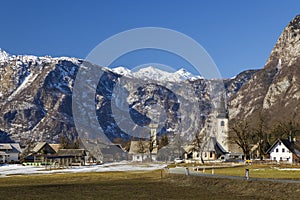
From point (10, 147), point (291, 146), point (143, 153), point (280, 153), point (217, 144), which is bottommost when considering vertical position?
point (280, 153)

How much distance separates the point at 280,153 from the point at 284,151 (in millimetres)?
1183

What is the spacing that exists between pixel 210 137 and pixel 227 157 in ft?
24.9

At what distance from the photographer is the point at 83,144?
195750mm

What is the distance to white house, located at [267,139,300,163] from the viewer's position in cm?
12206

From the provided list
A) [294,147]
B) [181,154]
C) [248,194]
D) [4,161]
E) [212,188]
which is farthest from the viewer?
[4,161]

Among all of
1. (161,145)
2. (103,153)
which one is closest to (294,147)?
(161,145)

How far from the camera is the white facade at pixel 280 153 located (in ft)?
400

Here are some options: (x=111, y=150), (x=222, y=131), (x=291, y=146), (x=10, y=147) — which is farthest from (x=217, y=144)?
(x=10, y=147)

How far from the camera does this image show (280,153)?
124 m

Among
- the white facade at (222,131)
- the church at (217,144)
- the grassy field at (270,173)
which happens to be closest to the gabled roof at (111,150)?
the church at (217,144)

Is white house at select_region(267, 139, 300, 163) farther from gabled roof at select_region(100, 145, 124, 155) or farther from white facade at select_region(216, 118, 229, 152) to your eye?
gabled roof at select_region(100, 145, 124, 155)

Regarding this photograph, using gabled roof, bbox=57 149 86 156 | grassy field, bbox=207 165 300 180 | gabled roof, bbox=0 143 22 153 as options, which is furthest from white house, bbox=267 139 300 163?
gabled roof, bbox=0 143 22 153

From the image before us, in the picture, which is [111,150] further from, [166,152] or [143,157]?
[166,152]

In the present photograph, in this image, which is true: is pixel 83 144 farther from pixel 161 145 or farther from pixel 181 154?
pixel 181 154
